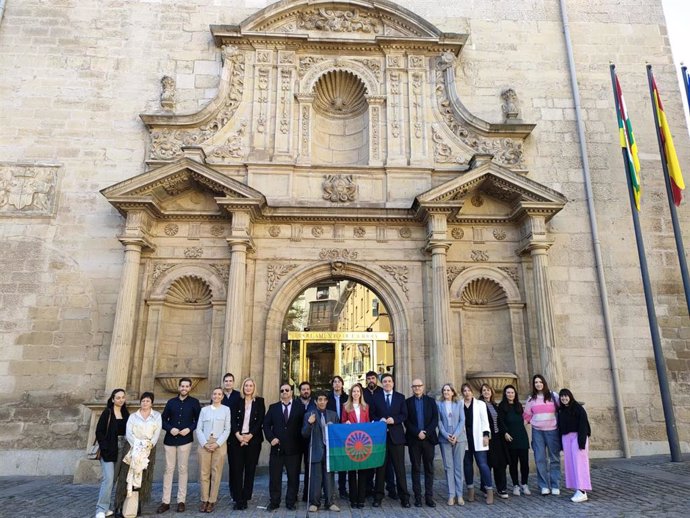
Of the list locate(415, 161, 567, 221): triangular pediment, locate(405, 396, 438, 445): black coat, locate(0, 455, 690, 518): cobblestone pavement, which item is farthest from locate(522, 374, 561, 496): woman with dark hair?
locate(415, 161, 567, 221): triangular pediment

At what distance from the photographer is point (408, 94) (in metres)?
11.9

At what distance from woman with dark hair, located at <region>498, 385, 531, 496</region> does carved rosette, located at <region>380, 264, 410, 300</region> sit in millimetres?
3681

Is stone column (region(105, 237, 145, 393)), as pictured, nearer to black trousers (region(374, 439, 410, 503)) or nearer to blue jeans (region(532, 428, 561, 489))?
black trousers (region(374, 439, 410, 503))

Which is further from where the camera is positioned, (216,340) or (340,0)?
(340,0)

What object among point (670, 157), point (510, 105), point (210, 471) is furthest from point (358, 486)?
point (510, 105)

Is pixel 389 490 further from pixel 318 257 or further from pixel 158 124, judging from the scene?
pixel 158 124

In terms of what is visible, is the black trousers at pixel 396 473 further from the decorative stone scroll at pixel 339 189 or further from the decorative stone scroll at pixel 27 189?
the decorative stone scroll at pixel 27 189

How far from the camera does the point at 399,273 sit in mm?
10547

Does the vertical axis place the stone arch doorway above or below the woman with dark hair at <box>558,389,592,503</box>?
above

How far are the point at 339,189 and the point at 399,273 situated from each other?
2285mm

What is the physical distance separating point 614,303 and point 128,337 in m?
10.2

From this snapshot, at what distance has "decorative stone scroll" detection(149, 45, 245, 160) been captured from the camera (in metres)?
11.2

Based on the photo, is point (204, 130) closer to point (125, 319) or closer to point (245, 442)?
point (125, 319)

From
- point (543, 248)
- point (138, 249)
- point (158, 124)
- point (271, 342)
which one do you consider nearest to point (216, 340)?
point (271, 342)
